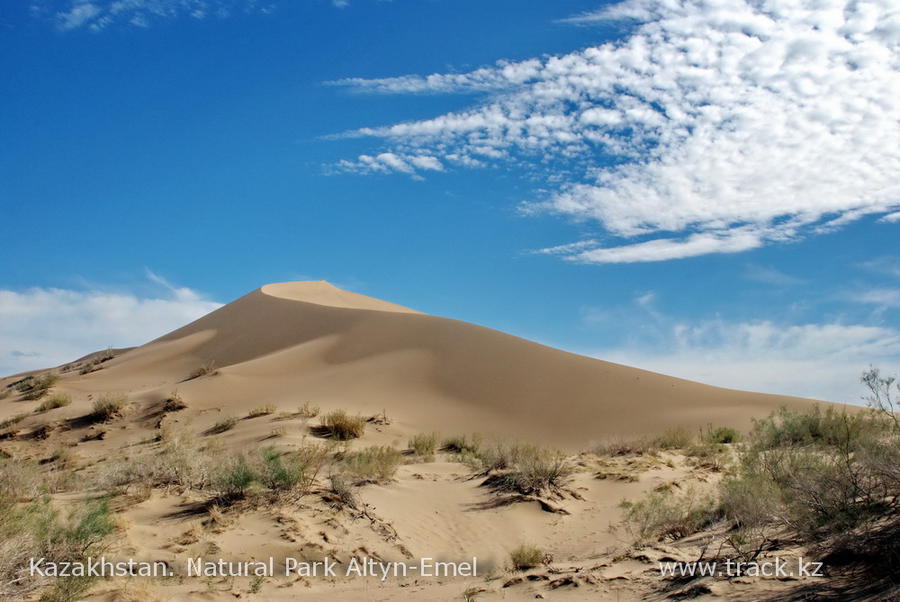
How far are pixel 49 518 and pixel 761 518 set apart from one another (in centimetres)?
771

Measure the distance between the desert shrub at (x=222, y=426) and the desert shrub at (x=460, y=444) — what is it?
6.27 metres

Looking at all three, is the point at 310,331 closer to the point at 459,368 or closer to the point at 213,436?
the point at 459,368

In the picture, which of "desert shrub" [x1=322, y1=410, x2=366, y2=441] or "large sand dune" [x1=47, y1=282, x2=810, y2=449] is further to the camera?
"large sand dune" [x1=47, y1=282, x2=810, y2=449]

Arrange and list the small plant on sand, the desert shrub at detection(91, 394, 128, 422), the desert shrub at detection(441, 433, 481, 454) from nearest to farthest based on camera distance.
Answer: the desert shrub at detection(441, 433, 481, 454), the desert shrub at detection(91, 394, 128, 422), the small plant on sand

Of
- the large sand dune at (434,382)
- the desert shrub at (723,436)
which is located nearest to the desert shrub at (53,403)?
the large sand dune at (434,382)

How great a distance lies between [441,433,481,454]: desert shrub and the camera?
1730 cm

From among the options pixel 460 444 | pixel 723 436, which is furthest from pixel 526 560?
pixel 723 436

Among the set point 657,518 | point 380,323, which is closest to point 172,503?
point 657,518

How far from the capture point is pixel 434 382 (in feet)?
85.0

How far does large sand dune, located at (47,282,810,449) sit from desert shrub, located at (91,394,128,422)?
7.74ft

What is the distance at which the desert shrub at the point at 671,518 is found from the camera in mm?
8164

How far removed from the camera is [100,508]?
775cm

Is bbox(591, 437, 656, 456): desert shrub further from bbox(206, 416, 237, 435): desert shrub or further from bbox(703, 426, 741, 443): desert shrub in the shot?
bbox(206, 416, 237, 435): desert shrub

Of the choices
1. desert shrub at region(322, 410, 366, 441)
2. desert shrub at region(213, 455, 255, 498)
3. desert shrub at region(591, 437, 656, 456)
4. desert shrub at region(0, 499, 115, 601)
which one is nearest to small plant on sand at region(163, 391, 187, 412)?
desert shrub at region(322, 410, 366, 441)
